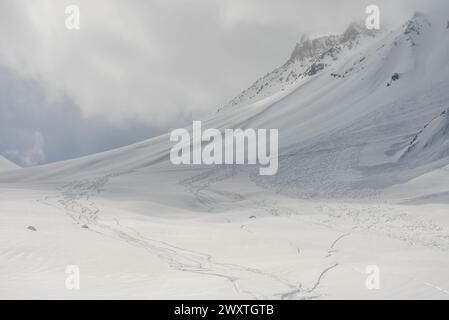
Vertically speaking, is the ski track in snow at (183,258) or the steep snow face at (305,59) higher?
the steep snow face at (305,59)

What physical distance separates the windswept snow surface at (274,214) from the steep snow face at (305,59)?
165ft

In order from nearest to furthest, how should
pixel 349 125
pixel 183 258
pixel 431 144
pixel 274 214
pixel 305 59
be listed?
pixel 183 258
pixel 274 214
pixel 431 144
pixel 349 125
pixel 305 59

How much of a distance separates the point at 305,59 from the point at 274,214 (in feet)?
532

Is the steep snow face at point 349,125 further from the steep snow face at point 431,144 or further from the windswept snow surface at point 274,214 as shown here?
the steep snow face at point 431,144

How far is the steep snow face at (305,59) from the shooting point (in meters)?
128

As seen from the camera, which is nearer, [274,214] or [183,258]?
[183,258]

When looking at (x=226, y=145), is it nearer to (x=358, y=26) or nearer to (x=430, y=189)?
(x=430, y=189)

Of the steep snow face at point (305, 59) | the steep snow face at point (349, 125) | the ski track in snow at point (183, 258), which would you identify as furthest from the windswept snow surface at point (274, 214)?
the steep snow face at point (305, 59)

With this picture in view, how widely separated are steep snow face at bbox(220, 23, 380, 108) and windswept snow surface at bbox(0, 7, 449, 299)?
165 feet

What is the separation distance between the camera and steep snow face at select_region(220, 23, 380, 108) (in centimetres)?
12825

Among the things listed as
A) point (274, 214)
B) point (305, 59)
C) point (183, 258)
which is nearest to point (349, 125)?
point (274, 214)

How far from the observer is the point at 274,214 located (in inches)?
1149

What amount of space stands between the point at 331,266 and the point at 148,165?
4580 cm

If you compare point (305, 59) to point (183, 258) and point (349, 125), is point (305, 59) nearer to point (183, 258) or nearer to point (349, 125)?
point (349, 125)
